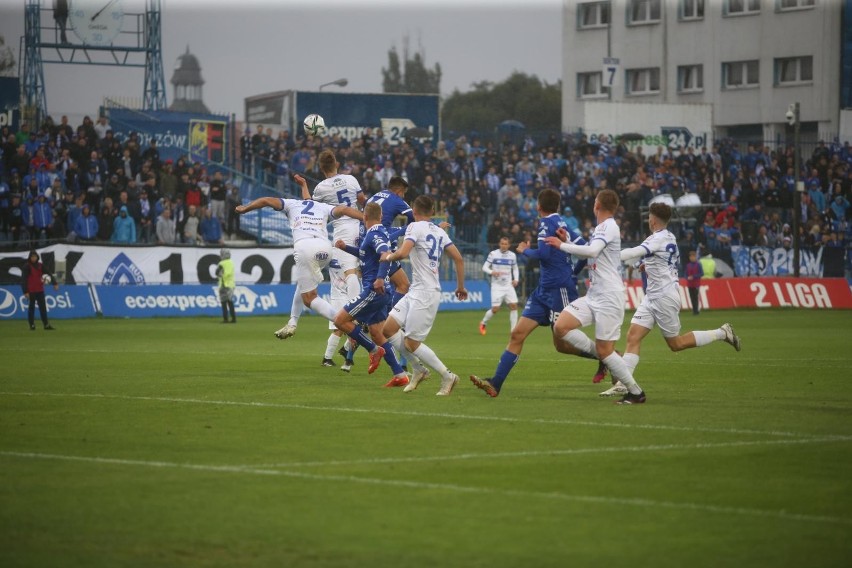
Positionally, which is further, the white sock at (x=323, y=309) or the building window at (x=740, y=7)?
the building window at (x=740, y=7)

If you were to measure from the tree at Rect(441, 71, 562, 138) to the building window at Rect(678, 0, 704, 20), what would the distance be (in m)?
52.8

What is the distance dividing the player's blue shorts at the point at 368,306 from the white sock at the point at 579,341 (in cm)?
256

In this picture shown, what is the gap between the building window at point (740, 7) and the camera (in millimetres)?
72688

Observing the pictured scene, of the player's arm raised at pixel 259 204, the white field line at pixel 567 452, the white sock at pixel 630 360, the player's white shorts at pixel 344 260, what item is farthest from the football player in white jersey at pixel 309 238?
the white field line at pixel 567 452

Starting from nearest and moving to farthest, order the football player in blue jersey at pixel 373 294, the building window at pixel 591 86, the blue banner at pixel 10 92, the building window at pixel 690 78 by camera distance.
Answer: the football player in blue jersey at pixel 373 294 → the blue banner at pixel 10 92 → the building window at pixel 690 78 → the building window at pixel 591 86

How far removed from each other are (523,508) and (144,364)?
13.5 m

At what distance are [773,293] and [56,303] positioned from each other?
24140mm

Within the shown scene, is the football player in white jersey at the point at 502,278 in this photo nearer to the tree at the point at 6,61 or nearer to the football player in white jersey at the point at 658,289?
Result: the football player in white jersey at the point at 658,289

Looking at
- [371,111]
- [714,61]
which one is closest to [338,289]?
[371,111]

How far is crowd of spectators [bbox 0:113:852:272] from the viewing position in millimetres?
39938

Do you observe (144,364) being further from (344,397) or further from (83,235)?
(83,235)

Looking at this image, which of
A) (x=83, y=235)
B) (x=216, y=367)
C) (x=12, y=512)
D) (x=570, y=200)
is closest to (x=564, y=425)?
(x=12, y=512)

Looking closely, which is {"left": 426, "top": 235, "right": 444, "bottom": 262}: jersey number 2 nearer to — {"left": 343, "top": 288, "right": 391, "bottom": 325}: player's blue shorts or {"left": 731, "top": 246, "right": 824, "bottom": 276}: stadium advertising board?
{"left": 343, "top": 288, "right": 391, "bottom": 325}: player's blue shorts

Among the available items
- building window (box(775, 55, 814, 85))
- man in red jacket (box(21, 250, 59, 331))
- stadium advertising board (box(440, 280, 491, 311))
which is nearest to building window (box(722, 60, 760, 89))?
building window (box(775, 55, 814, 85))
